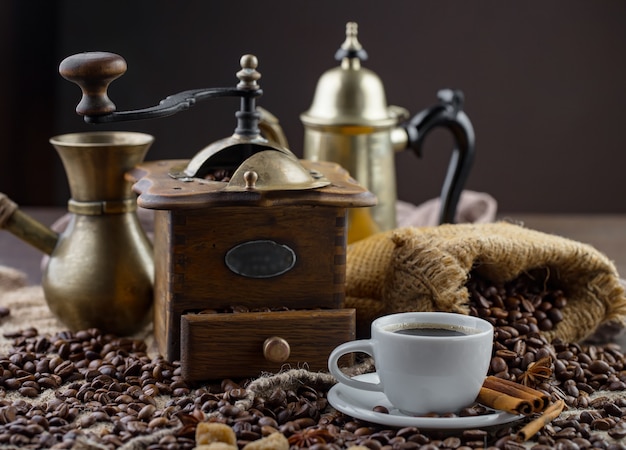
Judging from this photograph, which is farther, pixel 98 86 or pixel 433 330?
pixel 98 86

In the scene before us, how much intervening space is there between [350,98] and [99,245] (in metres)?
0.60

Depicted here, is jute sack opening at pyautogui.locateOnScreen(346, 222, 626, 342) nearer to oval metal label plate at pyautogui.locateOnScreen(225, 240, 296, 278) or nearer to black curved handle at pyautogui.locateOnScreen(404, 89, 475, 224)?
oval metal label plate at pyautogui.locateOnScreen(225, 240, 296, 278)

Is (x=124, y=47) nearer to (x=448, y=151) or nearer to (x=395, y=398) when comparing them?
(x=448, y=151)

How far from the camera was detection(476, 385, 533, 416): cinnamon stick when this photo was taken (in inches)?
48.8

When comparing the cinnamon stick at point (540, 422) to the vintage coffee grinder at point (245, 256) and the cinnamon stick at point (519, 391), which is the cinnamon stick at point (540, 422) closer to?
the cinnamon stick at point (519, 391)

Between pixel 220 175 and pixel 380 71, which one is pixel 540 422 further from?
pixel 380 71

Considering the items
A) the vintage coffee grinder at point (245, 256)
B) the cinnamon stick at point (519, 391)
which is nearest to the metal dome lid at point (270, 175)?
the vintage coffee grinder at point (245, 256)

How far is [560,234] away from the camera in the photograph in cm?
255

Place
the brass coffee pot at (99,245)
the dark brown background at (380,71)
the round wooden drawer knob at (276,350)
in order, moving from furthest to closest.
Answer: the dark brown background at (380,71) → the brass coffee pot at (99,245) → the round wooden drawer knob at (276,350)

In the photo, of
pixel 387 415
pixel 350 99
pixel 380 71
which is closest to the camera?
pixel 387 415

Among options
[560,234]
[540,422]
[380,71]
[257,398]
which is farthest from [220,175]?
[380,71]

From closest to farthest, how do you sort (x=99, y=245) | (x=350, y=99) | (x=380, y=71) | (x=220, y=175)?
(x=220, y=175) → (x=99, y=245) → (x=350, y=99) → (x=380, y=71)

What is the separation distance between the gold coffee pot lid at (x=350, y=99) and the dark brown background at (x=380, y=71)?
1.19m

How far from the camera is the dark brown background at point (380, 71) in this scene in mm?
3133
